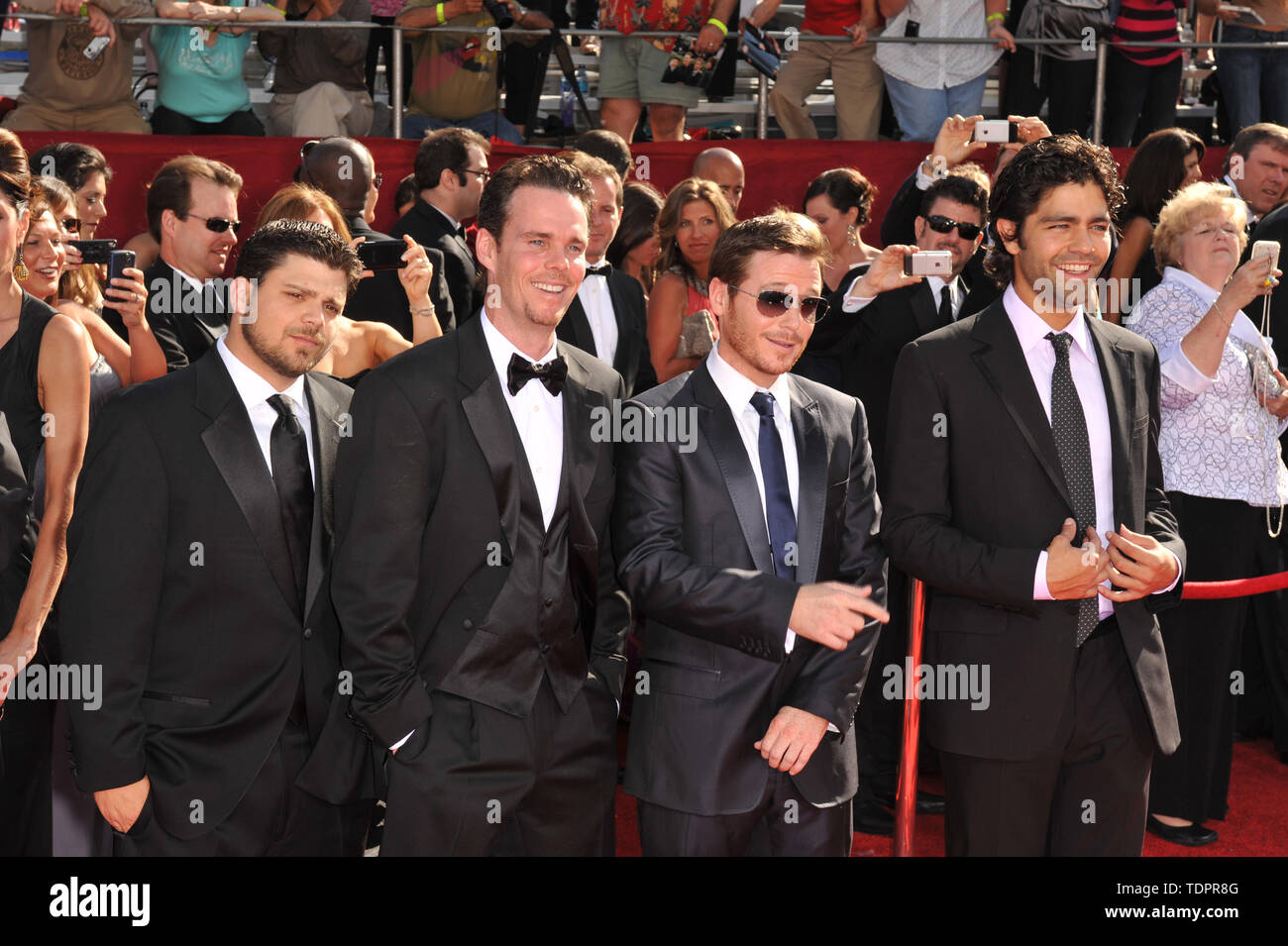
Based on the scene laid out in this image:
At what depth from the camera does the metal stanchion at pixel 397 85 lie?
25.4 ft

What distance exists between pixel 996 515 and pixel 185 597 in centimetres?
176

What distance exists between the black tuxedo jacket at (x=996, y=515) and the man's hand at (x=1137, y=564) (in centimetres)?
12

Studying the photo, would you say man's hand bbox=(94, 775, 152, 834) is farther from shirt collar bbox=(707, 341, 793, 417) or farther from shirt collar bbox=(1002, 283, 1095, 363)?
shirt collar bbox=(1002, 283, 1095, 363)

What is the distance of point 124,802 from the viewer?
2.86 metres

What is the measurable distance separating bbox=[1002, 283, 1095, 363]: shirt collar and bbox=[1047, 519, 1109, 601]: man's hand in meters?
0.45

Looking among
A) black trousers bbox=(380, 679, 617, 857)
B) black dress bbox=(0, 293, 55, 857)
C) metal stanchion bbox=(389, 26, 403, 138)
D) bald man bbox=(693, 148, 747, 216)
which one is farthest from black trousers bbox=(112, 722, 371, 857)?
metal stanchion bbox=(389, 26, 403, 138)

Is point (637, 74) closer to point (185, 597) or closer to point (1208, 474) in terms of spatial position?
point (1208, 474)

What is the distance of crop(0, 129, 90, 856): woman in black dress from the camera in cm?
324

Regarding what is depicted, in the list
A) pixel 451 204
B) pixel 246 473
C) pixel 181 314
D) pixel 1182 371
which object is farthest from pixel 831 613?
pixel 451 204

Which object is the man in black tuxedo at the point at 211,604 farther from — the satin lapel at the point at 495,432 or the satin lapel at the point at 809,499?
the satin lapel at the point at 809,499

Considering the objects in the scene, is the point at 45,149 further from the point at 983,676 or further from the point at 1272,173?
the point at 1272,173

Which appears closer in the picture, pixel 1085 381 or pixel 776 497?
pixel 776 497

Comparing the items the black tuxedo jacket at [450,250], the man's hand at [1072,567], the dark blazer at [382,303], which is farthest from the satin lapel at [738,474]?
the black tuxedo jacket at [450,250]

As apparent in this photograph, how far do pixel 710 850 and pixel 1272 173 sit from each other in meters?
4.34
